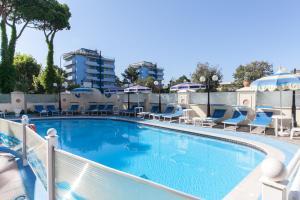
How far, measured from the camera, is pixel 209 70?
31.1m

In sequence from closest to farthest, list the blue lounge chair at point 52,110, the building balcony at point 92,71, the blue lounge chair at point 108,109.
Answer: the blue lounge chair at point 52,110 → the blue lounge chair at point 108,109 → the building balcony at point 92,71

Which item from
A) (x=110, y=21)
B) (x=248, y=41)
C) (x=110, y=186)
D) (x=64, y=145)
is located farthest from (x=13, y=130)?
(x=248, y=41)

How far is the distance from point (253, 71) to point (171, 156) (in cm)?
3086

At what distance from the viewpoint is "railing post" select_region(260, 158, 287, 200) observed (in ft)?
4.83

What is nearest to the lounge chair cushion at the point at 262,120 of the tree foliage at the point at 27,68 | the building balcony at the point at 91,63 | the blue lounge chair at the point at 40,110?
the blue lounge chair at the point at 40,110

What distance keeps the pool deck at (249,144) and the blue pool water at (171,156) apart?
0.31 metres

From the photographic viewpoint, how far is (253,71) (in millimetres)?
33438

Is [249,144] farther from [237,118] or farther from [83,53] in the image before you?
[83,53]

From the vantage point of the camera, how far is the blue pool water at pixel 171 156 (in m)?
5.43

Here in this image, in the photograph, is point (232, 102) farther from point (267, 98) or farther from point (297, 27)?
point (297, 27)

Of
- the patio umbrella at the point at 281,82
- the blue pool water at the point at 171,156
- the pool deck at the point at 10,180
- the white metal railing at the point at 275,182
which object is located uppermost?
the patio umbrella at the point at 281,82

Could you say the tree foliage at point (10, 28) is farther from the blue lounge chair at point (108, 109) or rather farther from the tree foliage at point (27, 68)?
the tree foliage at point (27, 68)

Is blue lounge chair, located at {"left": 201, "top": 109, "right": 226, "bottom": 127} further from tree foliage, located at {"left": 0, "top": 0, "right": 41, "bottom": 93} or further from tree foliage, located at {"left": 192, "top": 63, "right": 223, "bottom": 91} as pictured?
tree foliage, located at {"left": 192, "top": 63, "right": 223, "bottom": 91}

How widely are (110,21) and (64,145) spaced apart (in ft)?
49.8
